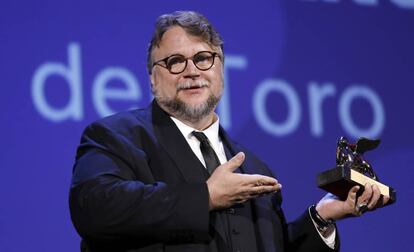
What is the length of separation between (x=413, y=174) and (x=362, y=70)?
17.8 inches

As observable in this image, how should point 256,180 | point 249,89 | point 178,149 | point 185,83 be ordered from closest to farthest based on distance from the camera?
point 256,180, point 178,149, point 185,83, point 249,89

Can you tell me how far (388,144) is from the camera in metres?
3.33

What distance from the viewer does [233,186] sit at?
6.46 feet

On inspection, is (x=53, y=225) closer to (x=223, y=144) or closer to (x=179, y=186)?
(x=223, y=144)

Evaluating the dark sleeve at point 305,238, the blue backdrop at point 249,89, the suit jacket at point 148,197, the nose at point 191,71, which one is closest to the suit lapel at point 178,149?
the suit jacket at point 148,197

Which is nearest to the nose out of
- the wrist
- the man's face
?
the man's face

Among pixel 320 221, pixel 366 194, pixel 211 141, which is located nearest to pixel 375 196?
pixel 366 194

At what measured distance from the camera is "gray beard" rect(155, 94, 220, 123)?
2.35 meters

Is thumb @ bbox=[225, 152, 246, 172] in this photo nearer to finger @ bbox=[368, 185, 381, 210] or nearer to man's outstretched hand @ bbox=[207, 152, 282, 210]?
man's outstretched hand @ bbox=[207, 152, 282, 210]

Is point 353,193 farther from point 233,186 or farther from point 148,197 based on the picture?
point 148,197

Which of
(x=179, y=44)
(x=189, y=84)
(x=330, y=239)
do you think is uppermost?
(x=179, y=44)

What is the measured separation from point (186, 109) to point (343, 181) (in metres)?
0.47

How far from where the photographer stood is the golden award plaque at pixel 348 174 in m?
2.13

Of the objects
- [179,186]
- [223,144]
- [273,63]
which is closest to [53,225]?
[223,144]
